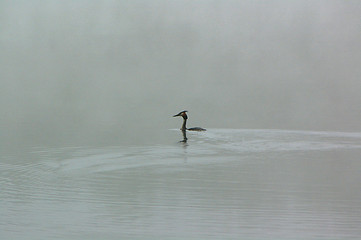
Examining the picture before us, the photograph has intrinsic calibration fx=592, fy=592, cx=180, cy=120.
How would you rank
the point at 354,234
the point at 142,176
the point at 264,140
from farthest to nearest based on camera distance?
the point at 264,140 → the point at 142,176 → the point at 354,234

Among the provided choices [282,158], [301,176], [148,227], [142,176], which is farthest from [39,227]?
[282,158]

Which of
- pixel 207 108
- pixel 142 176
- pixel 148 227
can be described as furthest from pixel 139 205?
pixel 207 108

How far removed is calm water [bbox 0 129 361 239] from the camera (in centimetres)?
485

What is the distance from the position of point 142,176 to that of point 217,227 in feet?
8.27

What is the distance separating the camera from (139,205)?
18.7ft

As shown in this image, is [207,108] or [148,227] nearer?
[148,227]

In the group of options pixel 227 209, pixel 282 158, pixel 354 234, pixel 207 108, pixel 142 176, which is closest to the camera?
pixel 354 234

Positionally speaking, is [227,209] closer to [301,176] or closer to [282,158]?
[301,176]

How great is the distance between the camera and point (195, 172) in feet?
24.9

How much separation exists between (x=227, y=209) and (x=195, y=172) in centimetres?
206

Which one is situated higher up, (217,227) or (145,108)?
(145,108)

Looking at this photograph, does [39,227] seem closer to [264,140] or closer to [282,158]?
[282,158]

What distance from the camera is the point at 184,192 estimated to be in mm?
6289

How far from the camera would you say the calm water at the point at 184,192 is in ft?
15.9
